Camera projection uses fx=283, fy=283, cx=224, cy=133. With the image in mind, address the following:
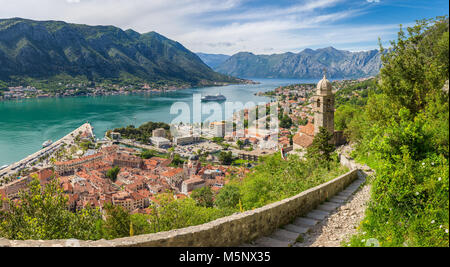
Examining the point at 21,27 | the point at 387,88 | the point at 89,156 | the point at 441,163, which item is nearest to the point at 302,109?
the point at 89,156

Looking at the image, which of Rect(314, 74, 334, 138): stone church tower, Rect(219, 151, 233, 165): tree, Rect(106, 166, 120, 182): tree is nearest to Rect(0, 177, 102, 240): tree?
Rect(314, 74, 334, 138): stone church tower

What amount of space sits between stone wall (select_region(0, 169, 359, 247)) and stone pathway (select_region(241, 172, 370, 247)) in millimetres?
88

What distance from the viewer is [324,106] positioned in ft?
48.4

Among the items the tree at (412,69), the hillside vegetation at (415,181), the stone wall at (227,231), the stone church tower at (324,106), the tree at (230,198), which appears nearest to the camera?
the stone wall at (227,231)

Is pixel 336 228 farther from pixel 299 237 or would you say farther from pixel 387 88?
pixel 387 88

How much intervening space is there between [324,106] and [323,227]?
12.4m

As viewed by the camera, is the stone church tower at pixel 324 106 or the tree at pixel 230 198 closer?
the tree at pixel 230 198

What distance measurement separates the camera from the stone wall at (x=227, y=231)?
217cm

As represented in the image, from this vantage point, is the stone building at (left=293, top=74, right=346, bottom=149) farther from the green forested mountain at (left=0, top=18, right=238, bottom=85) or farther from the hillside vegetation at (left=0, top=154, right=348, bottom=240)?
the green forested mountain at (left=0, top=18, right=238, bottom=85)

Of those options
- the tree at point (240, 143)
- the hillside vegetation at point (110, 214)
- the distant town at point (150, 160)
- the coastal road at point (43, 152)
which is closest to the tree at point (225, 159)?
the distant town at point (150, 160)

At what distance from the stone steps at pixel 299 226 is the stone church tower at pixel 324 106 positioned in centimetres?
1068

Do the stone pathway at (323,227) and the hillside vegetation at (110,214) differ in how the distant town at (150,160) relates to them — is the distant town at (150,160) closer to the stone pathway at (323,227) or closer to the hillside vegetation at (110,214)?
the hillside vegetation at (110,214)

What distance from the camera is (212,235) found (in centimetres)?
256

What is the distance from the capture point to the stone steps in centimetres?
286
